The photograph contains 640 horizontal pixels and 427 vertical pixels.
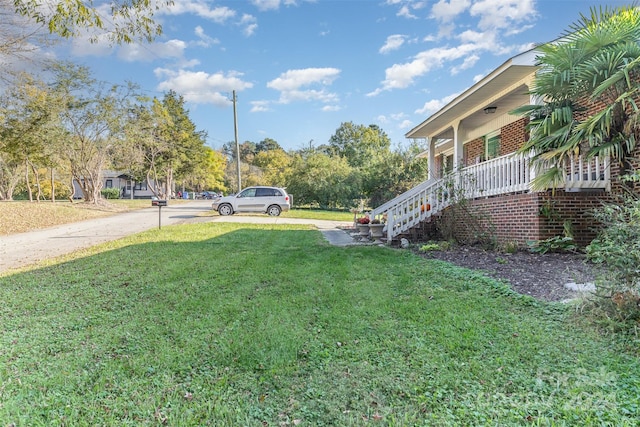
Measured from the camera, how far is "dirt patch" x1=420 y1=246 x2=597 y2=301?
407 cm

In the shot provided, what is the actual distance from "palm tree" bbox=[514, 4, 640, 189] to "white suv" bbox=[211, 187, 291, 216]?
13.1m

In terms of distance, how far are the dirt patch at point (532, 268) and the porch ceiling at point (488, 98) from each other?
8.74ft

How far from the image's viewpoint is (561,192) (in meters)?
6.25

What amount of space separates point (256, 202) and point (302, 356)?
14991 millimetres

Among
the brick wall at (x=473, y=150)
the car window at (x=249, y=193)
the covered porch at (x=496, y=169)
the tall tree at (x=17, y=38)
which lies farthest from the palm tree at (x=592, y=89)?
the car window at (x=249, y=193)

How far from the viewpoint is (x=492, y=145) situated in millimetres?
11375

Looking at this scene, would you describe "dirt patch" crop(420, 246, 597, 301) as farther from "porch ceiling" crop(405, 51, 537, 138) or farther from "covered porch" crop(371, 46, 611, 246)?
"porch ceiling" crop(405, 51, 537, 138)

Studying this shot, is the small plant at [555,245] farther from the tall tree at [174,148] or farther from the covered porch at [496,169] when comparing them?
the tall tree at [174,148]

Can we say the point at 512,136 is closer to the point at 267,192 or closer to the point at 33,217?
the point at 267,192

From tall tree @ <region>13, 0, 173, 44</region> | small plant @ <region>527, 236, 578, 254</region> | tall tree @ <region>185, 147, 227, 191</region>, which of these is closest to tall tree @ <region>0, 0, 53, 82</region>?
tall tree @ <region>13, 0, 173, 44</region>

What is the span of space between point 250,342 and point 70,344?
1549mm

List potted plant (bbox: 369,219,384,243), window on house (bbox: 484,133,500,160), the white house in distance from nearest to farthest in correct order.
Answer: potted plant (bbox: 369,219,384,243), window on house (bbox: 484,133,500,160), the white house in distance

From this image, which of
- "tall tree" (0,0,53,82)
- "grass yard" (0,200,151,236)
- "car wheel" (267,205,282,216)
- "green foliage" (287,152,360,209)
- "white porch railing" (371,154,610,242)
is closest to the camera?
"white porch railing" (371,154,610,242)

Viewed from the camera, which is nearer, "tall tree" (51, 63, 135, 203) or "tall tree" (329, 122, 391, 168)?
"tall tree" (51, 63, 135, 203)
